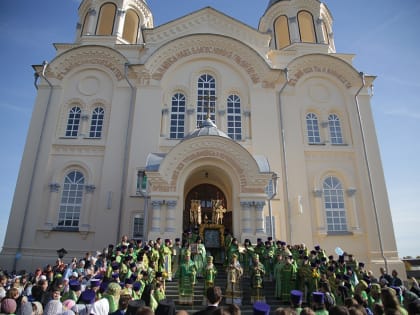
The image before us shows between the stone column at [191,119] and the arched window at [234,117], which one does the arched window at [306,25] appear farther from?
the stone column at [191,119]

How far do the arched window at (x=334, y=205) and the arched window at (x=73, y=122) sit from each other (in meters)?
13.5

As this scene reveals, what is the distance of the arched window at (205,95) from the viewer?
1633 centimetres

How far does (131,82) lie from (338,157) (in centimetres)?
1198

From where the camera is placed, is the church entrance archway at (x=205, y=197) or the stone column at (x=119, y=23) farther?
the stone column at (x=119, y=23)

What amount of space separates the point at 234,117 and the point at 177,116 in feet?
10.3

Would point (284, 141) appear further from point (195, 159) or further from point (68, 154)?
point (68, 154)

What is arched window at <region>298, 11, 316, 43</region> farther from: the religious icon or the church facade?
the religious icon

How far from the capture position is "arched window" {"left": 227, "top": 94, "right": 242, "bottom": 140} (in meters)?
16.3

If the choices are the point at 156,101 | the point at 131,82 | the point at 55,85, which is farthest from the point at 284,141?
the point at 55,85

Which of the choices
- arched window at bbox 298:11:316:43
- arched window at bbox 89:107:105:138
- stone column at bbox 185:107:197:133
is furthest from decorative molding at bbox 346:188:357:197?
arched window at bbox 89:107:105:138

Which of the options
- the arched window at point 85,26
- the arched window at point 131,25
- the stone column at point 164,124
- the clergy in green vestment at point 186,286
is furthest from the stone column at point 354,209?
the arched window at point 85,26

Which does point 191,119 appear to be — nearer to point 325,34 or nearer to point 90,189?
point 90,189

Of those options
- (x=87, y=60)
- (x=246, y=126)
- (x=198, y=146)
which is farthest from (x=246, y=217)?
(x=87, y=60)

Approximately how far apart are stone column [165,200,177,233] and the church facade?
0.04m
